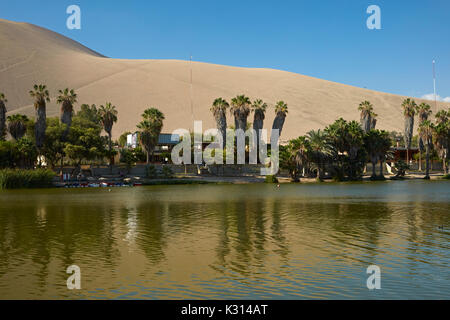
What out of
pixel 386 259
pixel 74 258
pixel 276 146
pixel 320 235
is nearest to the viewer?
pixel 386 259

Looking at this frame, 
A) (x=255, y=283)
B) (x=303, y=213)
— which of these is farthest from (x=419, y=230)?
(x=255, y=283)

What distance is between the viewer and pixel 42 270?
53.8ft

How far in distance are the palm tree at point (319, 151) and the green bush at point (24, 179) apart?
1682 inches

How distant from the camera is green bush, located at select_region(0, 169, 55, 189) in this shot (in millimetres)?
68062

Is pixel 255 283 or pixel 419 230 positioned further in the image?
pixel 419 230

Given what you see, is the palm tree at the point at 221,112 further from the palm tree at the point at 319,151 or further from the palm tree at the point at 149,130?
the palm tree at the point at 319,151

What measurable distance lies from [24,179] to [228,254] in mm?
58038

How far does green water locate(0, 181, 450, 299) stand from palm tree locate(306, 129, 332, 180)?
49298 millimetres

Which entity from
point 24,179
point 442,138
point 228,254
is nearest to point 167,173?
point 24,179

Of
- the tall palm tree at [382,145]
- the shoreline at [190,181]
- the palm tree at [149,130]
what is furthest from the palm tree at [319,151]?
the palm tree at [149,130]

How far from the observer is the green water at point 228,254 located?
537 inches

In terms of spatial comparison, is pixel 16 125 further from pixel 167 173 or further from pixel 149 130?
pixel 167 173

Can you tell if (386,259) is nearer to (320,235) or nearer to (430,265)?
(430,265)
